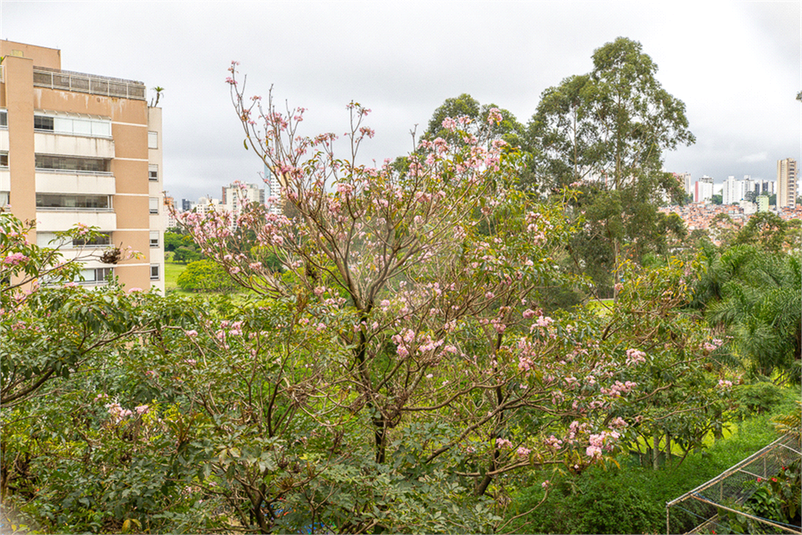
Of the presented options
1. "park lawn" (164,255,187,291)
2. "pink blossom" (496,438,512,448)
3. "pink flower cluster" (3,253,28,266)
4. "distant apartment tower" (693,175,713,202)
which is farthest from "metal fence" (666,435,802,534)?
"distant apartment tower" (693,175,713,202)

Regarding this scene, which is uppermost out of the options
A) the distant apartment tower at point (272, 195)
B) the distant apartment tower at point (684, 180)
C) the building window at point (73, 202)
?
the distant apartment tower at point (684, 180)

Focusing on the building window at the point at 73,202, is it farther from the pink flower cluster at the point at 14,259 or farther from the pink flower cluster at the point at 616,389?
the pink flower cluster at the point at 616,389

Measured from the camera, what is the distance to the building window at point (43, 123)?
34.9 feet

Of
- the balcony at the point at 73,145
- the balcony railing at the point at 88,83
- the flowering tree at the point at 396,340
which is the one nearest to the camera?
the flowering tree at the point at 396,340

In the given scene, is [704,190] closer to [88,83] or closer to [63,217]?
[63,217]

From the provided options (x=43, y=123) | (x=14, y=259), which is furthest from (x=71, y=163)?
(x=14, y=259)

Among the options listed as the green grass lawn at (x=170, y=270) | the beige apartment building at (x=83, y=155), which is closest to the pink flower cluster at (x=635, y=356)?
the beige apartment building at (x=83, y=155)

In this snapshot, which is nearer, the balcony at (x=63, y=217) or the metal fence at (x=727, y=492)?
the metal fence at (x=727, y=492)

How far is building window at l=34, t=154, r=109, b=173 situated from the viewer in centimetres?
1081

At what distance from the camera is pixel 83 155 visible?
10852 mm

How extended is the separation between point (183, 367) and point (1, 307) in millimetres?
888

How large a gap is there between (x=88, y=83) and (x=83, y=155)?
220cm

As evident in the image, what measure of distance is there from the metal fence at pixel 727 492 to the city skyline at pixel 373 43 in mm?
1895

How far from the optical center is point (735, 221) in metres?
15.7
